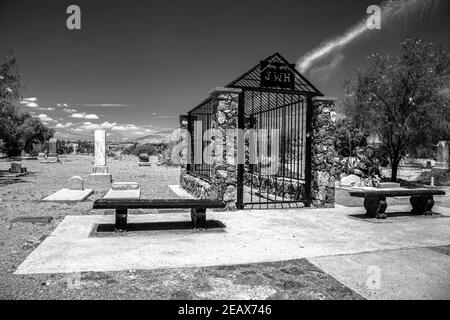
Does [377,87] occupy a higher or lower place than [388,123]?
higher

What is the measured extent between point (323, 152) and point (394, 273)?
4.97 m

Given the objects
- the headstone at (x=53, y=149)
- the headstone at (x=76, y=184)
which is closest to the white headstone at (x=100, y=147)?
the headstone at (x=76, y=184)

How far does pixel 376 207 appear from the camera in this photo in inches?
310

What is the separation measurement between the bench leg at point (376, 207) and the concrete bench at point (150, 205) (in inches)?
151

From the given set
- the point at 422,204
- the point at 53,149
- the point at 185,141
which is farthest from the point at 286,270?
the point at 53,149

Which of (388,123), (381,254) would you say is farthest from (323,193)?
(388,123)

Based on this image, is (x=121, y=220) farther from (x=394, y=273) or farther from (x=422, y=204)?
(x=422, y=204)

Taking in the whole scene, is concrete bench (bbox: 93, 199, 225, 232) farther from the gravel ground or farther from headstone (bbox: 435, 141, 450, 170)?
headstone (bbox: 435, 141, 450, 170)

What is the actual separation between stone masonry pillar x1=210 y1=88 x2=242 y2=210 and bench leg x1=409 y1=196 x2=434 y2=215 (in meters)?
4.55

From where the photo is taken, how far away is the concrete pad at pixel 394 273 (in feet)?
12.1

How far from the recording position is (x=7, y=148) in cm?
3675
